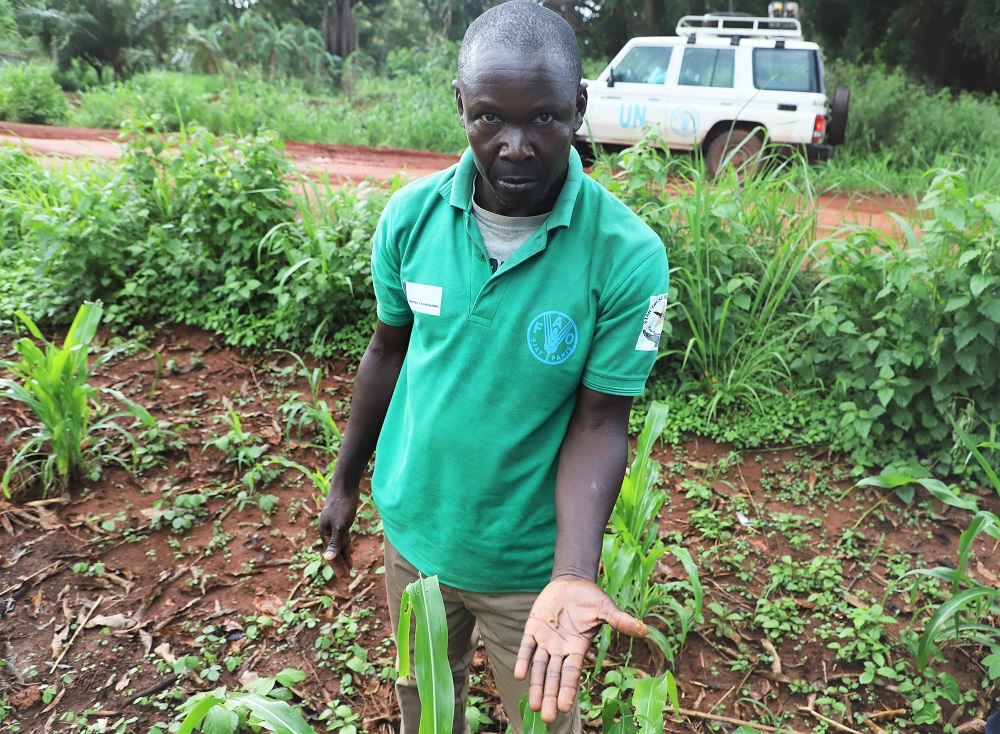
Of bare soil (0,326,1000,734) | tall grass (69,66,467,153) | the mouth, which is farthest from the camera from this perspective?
tall grass (69,66,467,153)

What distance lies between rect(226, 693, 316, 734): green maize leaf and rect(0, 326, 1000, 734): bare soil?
1.64 feet

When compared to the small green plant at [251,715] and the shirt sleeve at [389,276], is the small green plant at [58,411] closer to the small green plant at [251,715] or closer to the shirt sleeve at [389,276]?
the small green plant at [251,715]

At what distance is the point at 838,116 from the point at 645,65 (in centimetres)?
221

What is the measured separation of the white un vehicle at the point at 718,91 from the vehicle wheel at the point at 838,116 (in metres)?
0.01

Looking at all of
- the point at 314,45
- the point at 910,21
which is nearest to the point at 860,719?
the point at 910,21

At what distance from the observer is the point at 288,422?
3.29m

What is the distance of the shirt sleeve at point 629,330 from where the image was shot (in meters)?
1.33

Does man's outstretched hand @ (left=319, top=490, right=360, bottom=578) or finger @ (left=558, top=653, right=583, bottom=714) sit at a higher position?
→ finger @ (left=558, top=653, right=583, bottom=714)

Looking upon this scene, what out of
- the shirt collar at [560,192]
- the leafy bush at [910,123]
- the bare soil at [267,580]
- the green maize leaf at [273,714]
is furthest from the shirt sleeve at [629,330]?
the leafy bush at [910,123]

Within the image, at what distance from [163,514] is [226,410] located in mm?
709

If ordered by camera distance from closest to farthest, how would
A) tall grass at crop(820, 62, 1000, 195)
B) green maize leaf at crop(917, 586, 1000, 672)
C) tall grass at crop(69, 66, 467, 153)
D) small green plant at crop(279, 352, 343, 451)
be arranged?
green maize leaf at crop(917, 586, 1000, 672)
small green plant at crop(279, 352, 343, 451)
tall grass at crop(820, 62, 1000, 195)
tall grass at crop(69, 66, 467, 153)

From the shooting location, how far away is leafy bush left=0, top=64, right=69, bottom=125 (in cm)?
1038

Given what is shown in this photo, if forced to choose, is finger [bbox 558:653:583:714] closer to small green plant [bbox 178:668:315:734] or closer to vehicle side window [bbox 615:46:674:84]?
small green plant [bbox 178:668:315:734]

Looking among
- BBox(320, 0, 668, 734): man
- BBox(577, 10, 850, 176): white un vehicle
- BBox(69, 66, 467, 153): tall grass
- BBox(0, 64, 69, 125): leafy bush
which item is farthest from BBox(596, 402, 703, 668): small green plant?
BBox(0, 64, 69, 125): leafy bush
